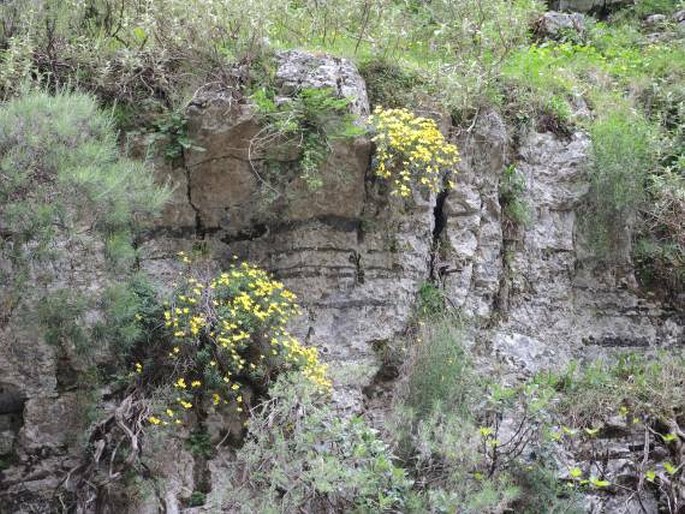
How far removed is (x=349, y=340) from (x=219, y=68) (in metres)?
2.21

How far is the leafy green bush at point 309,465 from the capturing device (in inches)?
193

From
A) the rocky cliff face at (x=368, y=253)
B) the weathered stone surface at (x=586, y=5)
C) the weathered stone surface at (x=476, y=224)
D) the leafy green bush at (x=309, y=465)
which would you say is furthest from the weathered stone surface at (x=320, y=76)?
the weathered stone surface at (x=586, y=5)

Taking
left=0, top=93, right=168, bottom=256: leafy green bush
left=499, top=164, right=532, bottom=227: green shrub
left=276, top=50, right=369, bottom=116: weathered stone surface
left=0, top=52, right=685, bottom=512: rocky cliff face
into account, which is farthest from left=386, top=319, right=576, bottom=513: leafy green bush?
left=0, top=93, right=168, bottom=256: leafy green bush

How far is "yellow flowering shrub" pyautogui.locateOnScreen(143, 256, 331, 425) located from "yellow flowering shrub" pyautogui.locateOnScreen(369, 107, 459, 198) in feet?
4.16

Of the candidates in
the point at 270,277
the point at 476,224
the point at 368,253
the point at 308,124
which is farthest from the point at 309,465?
the point at 476,224

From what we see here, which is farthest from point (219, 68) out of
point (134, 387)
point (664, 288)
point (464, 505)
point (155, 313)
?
point (664, 288)

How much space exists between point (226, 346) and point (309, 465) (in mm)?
950

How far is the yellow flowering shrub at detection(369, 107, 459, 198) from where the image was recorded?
6.40 meters

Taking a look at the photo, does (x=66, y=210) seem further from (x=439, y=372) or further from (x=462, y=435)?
(x=462, y=435)

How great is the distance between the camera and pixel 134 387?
561 cm

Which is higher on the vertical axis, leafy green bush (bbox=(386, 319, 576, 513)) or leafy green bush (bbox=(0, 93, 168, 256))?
leafy green bush (bbox=(0, 93, 168, 256))

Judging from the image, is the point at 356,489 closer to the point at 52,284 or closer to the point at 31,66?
the point at 52,284

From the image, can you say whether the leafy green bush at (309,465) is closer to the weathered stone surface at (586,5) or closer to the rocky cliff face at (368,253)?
the rocky cliff face at (368,253)

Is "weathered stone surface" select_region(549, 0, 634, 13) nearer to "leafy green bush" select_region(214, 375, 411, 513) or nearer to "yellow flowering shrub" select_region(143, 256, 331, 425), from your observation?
"yellow flowering shrub" select_region(143, 256, 331, 425)
